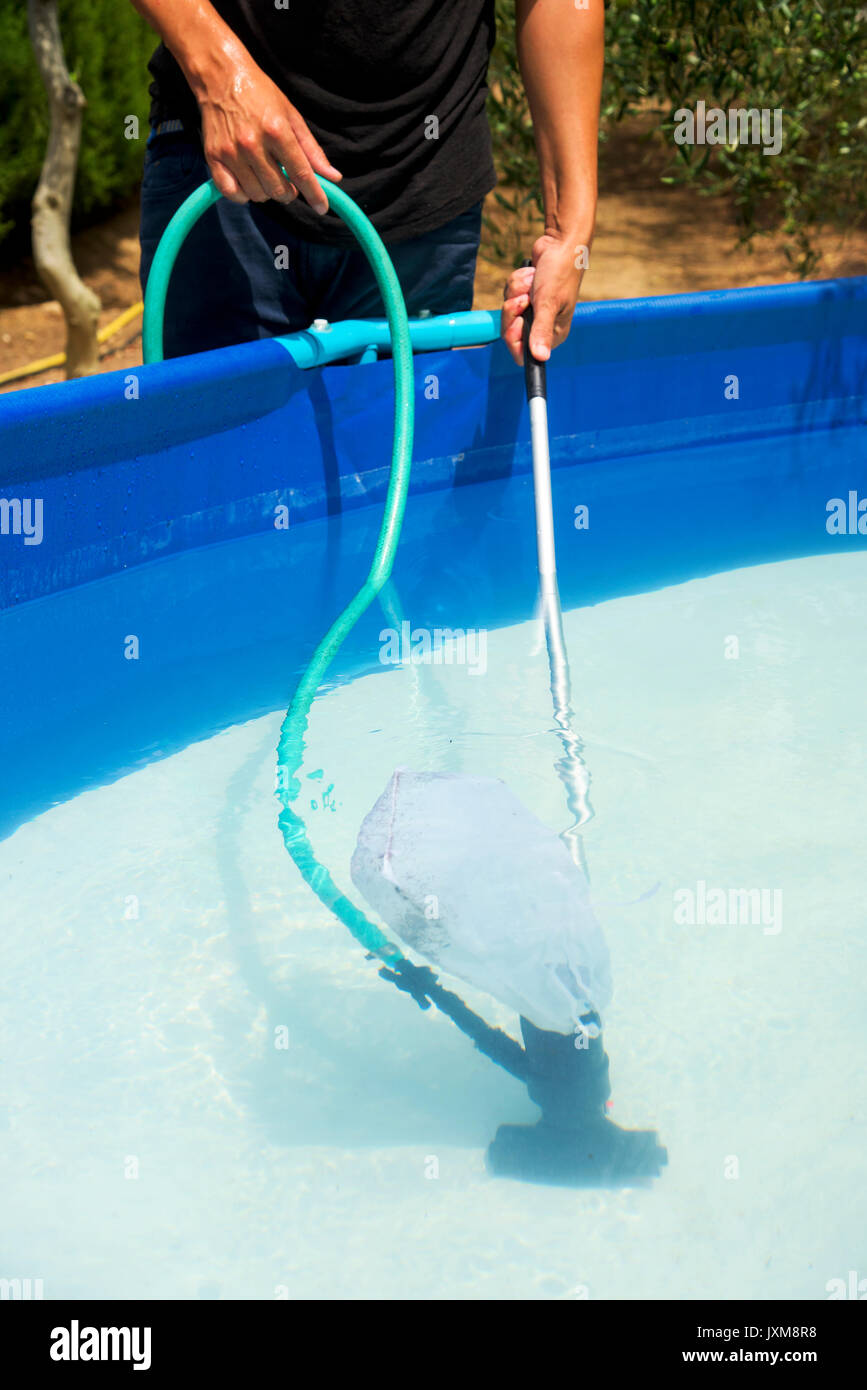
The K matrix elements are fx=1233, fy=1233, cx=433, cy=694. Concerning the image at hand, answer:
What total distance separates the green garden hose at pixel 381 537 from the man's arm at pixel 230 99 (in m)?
0.16

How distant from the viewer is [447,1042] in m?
1.28

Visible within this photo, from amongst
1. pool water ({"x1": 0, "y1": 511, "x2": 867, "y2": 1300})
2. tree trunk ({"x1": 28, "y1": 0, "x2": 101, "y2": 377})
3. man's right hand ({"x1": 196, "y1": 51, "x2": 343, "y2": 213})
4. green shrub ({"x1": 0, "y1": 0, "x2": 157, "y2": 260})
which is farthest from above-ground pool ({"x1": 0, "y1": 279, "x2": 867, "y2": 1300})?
green shrub ({"x1": 0, "y1": 0, "x2": 157, "y2": 260})

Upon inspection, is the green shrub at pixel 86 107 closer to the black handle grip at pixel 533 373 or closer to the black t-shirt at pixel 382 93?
the black t-shirt at pixel 382 93

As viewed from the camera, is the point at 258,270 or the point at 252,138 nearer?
the point at 252,138

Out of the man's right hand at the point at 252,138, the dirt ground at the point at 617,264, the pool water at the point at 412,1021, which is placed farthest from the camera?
the dirt ground at the point at 617,264

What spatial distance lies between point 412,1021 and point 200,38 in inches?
52.6

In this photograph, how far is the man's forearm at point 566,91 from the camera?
1.96 m

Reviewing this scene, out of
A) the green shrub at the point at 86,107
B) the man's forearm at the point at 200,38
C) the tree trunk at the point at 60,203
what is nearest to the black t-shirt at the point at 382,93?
the man's forearm at the point at 200,38

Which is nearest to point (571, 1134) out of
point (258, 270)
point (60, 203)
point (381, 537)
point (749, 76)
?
point (381, 537)

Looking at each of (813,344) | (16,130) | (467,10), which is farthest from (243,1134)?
(16,130)

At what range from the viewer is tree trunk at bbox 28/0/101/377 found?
4.03 m

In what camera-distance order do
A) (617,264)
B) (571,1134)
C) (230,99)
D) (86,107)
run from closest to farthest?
(571,1134) → (230,99) → (86,107) → (617,264)

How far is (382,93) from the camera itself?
2.05 metres

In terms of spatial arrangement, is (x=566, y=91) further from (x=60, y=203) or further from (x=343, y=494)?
(x=60, y=203)
